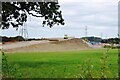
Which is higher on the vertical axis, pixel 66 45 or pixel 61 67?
pixel 61 67

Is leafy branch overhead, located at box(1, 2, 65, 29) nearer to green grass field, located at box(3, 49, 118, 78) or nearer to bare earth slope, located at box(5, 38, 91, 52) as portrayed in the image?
green grass field, located at box(3, 49, 118, 78)

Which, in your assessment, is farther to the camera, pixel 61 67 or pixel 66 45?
pixel 66 45

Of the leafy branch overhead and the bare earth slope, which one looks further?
the bare earth slope

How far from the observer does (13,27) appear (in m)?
27.0

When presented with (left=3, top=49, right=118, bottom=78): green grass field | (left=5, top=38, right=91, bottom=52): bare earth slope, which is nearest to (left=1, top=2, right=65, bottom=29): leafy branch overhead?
(left=3, top=49, right=118, bottom=78): green grass field

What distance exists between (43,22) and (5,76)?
15.9m

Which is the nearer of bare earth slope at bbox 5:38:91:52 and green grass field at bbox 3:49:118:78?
green grass field at bbox 3:49:118:78

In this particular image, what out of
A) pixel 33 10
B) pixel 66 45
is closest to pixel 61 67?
pixel 33 10

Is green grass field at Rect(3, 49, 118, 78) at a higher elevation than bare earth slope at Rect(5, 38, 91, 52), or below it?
higher

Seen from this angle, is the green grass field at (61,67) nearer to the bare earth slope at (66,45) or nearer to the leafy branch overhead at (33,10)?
the leafy branch overhead at (33,10)

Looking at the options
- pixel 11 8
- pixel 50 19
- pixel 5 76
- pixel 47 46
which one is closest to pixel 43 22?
pixel 50 19

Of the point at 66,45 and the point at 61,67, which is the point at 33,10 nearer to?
the point at 61,67

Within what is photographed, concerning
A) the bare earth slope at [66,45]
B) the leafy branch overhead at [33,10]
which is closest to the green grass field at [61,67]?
the leafy branch overhead at [33,10]

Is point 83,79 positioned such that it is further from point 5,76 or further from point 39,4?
point 39,4
